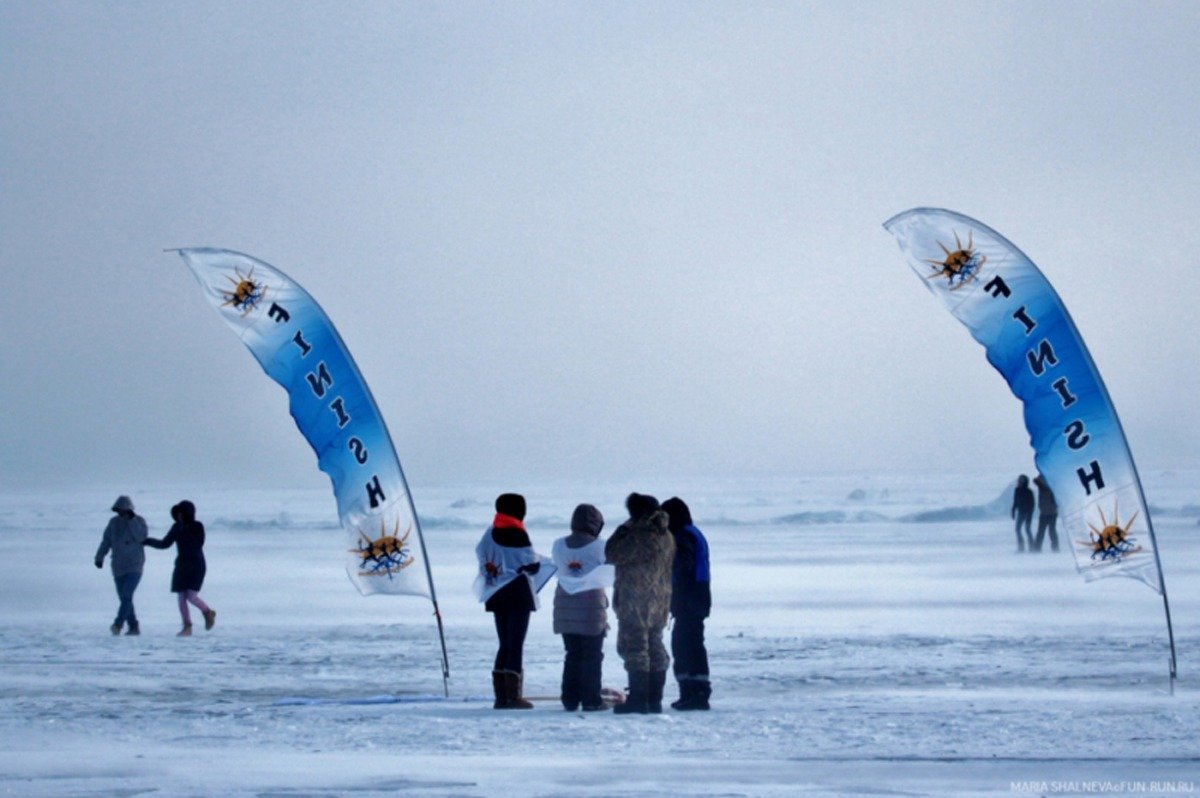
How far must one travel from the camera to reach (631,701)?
432 inches

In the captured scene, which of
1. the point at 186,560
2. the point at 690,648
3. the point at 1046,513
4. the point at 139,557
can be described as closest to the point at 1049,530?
the point at 1046,513

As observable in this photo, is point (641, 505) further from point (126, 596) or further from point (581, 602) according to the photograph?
point (126, 596)

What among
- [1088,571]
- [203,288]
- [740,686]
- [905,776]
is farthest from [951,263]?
[203,288]

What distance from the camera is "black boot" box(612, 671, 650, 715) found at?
35.9 ft

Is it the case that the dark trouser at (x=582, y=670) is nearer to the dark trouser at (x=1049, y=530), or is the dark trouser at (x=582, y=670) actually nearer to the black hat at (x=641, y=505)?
the black hat at (x=641, y=505)

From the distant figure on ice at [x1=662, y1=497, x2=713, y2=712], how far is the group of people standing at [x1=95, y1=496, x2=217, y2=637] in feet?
22.6

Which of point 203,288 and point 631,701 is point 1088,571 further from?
point 203,288

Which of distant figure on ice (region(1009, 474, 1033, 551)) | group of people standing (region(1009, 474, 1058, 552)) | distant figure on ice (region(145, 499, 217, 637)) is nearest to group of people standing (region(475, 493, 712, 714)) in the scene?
distant figure on ice (region(145, 499, 217, 637))

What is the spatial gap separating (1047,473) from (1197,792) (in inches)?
169

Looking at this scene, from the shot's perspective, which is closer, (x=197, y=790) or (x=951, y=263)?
(x=197, y=790)

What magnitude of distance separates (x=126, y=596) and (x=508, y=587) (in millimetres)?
6921

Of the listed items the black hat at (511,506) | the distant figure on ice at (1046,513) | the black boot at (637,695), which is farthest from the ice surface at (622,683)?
the distant figure on ice at (1046,513)

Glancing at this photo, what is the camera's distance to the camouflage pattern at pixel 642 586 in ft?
35.7

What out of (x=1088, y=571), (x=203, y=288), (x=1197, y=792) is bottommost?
(x=1197, y=792)
